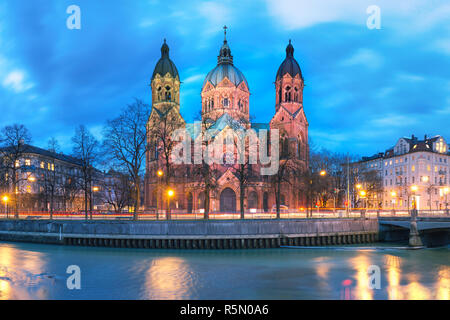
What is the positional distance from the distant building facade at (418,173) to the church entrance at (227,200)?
30.1 m

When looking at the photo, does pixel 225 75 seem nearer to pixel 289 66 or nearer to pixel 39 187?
pixel 289 66

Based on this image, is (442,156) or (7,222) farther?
(442,156)

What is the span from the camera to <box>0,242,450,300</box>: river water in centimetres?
2322

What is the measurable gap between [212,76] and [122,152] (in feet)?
161

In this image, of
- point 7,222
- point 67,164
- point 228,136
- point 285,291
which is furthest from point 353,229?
point 67,164

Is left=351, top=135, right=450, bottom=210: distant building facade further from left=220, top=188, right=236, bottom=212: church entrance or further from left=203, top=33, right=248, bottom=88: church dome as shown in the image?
left=203, top=33, right=248, bottom=88: church dome

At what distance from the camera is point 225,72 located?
3669 inches

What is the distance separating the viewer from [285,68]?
94250 millimetres

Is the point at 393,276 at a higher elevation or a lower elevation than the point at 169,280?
lower

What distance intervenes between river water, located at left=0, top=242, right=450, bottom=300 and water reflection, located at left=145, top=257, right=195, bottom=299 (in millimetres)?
58

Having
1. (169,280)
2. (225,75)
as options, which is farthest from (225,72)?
(169,280)

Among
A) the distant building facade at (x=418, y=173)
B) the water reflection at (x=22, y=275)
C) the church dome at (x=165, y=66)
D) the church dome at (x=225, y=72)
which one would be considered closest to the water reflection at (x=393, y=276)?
the water reflection at (x=22, y=275)

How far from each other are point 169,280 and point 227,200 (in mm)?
48434

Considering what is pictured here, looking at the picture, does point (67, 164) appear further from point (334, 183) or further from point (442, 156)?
point (442, 156)
